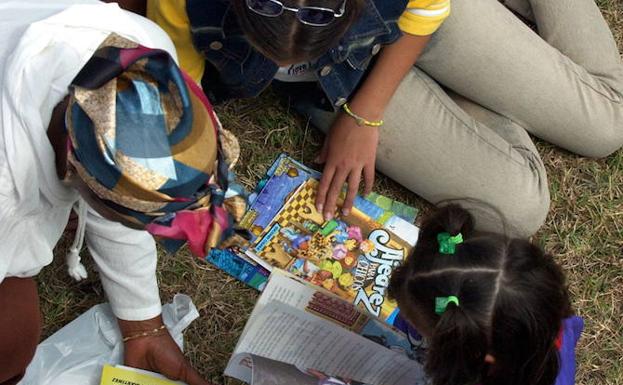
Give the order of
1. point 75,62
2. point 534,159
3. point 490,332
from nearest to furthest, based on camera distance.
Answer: point 75,62 → point 490,332 → point 534,159

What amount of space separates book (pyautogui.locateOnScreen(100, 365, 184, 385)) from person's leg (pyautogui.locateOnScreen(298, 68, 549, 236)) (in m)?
0.60

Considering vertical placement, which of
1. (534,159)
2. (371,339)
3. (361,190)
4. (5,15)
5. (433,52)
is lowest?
(371,339)

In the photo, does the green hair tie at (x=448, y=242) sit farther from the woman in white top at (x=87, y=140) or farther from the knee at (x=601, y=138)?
the knee at (x=601, y=138)

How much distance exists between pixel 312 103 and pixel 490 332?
0.62 meters

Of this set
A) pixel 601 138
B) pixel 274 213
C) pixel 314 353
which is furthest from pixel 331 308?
pixel 601 138

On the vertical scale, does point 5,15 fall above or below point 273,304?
above

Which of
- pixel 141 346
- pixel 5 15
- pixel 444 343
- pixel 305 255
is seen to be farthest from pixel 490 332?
pixel 5 15

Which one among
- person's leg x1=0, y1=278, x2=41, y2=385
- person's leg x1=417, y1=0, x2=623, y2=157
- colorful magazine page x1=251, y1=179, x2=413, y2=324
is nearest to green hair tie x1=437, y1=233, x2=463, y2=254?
colorful magazine page x1=251, y1=179, x2=413, y2=324

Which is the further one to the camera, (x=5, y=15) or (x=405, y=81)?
(x=405, y=81)

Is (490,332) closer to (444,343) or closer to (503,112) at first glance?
(444,343)

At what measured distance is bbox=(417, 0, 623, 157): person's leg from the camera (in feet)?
4.95

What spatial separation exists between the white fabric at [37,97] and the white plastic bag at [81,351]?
0.97 ft

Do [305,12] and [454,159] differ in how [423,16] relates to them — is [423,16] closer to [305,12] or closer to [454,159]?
[454,159]

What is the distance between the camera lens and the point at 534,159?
1.57 m
